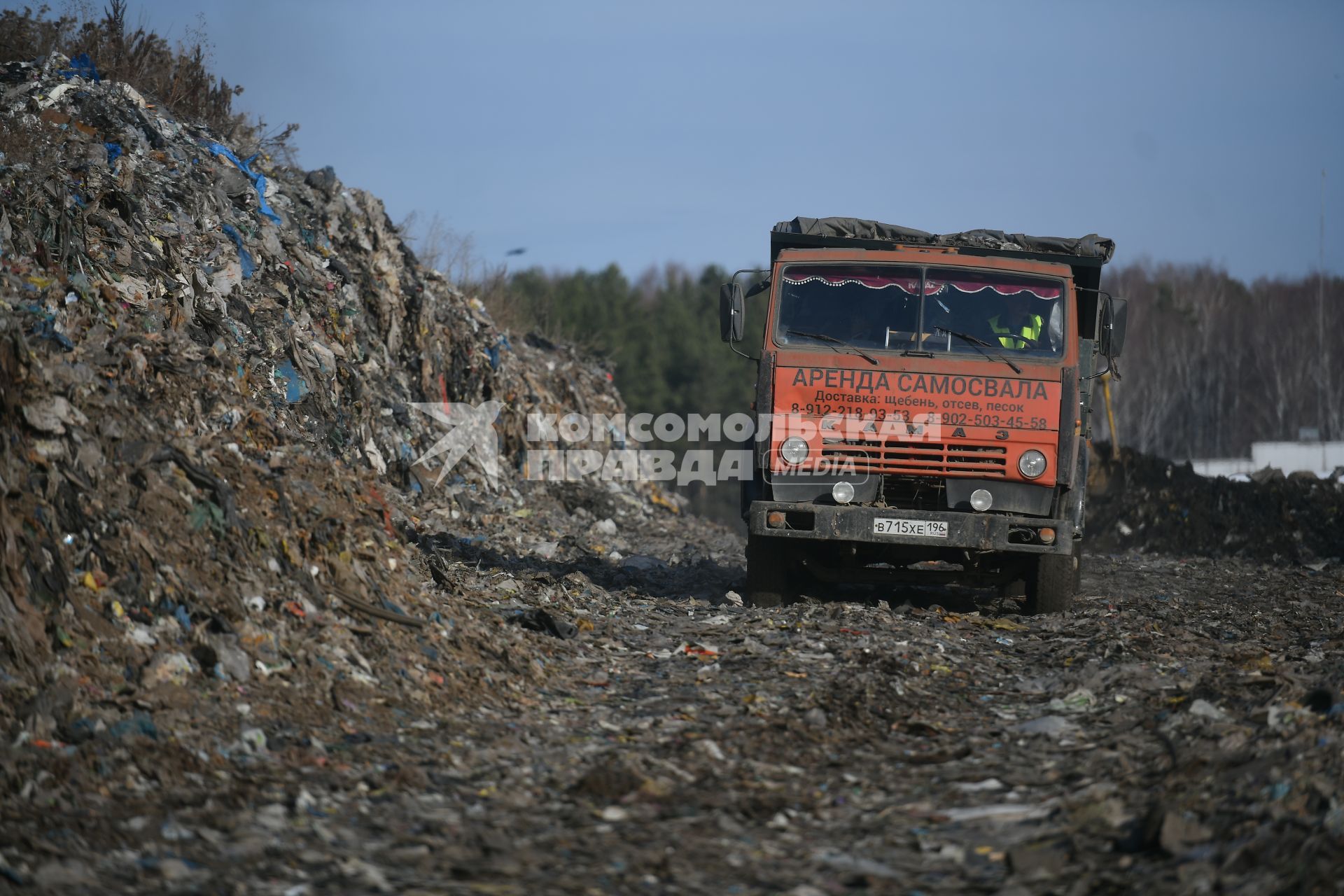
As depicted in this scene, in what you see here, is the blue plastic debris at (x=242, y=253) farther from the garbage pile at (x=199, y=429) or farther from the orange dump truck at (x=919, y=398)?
the orange dump truck at (x=919, y=398)

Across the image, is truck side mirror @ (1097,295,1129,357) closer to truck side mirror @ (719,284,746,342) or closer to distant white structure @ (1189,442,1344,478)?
truck side mirror @ (719,284,746,342)

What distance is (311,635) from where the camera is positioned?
6.24 m

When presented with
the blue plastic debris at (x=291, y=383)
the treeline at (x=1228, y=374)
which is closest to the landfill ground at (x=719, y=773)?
the blue plastic debris at (x=291, y=383)

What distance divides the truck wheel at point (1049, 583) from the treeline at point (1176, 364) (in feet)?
125

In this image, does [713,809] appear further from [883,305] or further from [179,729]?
[883,305]

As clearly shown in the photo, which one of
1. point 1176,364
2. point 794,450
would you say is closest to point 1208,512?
point 794,450

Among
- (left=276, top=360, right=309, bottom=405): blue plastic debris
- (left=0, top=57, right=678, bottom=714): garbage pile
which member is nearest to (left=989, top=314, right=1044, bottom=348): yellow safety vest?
(left=0, top=57, right=678, bottom=714): garbage pile

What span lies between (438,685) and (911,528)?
3802 millimetres

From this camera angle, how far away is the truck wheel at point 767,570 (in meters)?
9.61

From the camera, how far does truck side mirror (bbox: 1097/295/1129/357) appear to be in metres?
9.38

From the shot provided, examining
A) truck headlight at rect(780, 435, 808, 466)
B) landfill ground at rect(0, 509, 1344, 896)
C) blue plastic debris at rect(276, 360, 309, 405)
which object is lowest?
landfill ground at rect(0, 509, 1344, 896)

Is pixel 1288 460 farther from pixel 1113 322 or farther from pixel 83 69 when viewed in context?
pixel 83 69

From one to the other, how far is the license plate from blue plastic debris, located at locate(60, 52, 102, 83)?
919cm

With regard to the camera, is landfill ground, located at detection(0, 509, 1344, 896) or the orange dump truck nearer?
landfill ground, located at detection(0, 509, 1344, 896)
